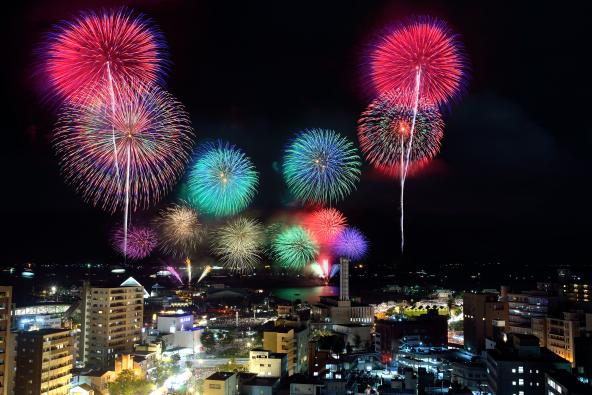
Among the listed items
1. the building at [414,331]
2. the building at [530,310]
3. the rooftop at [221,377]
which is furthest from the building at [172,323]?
the building at [530,310]

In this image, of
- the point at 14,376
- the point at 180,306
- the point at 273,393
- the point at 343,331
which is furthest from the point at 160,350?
the point at 180,306

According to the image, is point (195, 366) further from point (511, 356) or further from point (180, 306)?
point (180, 306)

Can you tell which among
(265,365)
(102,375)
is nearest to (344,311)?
(265,365)

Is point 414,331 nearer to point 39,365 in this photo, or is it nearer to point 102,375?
point 102,375

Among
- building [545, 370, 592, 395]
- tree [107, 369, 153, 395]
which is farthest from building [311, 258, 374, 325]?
building [545, 370, 592, 395]

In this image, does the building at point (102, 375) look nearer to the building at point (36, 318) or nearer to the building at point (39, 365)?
the building at point (39, 365)

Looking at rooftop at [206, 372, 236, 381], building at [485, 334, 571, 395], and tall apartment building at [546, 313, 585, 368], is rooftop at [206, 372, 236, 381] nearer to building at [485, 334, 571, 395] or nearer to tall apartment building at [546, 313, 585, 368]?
building at [485, 334, 571, 395]
